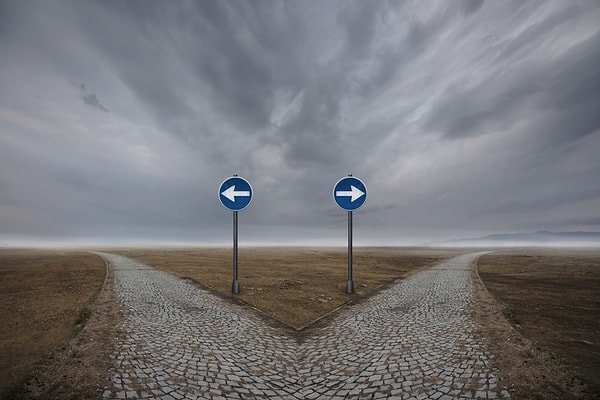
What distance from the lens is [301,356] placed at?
659cm

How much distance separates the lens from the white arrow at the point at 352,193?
13.7 metres

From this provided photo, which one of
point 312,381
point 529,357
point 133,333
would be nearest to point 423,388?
point 312,381

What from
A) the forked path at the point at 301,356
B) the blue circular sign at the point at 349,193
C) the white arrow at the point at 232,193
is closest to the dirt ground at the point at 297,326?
the forked path at the point at 301,356

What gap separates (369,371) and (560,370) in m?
3.64

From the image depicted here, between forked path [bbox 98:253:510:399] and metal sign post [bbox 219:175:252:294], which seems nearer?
forked path [bbox 98:253:510:399]

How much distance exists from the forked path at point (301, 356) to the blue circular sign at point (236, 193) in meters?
→ 4.76

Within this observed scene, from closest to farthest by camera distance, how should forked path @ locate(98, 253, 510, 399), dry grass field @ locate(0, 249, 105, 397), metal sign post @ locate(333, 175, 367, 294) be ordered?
forked path @ locate(98, 253, 510, 399)
dry grass field @ locate(0, 249, 105, 397)
metal sign post @ locate(333, 175, 367, 294)

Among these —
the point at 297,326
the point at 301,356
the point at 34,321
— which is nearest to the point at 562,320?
the point at 297,326

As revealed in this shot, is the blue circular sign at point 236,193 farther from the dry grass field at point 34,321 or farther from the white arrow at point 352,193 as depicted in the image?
the dry grass field at point 34,321

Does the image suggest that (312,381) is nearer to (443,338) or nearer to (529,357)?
(443,338)

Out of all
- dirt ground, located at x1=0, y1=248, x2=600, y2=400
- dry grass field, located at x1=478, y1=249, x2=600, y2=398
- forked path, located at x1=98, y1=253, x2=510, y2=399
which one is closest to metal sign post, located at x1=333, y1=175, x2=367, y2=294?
dirt ground, located at x1=0, y1=248, x2=600, y2=400

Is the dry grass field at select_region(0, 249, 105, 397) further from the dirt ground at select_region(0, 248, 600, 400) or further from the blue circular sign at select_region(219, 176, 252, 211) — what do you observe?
the blue circular sign at select_region(219, 176, 252, 211)

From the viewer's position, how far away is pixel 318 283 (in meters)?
16.8

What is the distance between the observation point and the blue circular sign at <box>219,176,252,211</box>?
43.8ft
